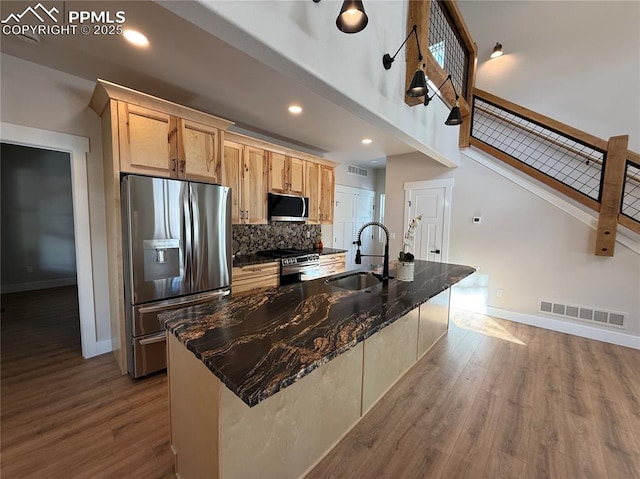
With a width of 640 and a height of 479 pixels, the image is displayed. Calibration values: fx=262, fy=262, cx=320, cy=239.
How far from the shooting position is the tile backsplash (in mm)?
3830

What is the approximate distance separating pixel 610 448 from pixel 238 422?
7.74 ft

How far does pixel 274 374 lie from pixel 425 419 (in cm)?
159

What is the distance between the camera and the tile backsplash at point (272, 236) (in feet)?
12.6

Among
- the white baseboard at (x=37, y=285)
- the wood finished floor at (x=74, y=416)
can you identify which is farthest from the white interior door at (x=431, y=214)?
the white baseboard at (x=37, y=285)

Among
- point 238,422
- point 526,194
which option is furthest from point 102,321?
→ point 526,194

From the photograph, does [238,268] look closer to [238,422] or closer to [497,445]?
[238,422]

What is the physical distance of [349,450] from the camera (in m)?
1.61

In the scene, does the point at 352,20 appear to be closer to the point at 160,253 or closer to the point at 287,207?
the point at 160,253

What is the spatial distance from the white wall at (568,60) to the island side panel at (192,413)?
571 centimetres

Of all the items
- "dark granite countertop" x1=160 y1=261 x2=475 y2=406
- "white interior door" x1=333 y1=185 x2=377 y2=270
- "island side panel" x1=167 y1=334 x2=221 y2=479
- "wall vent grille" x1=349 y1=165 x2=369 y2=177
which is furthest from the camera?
"wall vent grille" x1=349 y1=165 x2=369 y2=177

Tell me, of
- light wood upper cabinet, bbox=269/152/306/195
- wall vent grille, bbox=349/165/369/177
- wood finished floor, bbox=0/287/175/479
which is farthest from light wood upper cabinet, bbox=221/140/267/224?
wall vent grille, bbox=349/165/369/177

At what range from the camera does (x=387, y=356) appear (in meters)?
2.05

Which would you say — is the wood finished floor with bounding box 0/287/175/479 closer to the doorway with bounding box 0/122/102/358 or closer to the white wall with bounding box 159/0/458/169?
the doorway with bounding box 0/122/102/358

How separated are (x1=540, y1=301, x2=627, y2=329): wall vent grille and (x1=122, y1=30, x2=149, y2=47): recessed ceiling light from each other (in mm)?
5201
